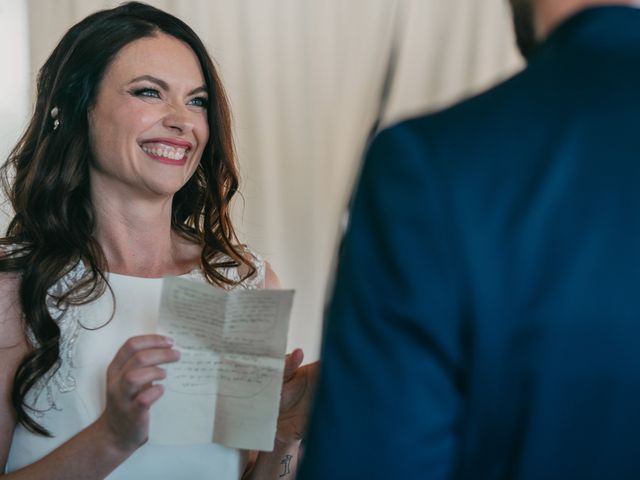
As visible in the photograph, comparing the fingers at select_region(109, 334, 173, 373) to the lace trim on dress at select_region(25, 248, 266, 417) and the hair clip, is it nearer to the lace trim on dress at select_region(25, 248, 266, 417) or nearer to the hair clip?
the lace trim on dress at select_region(25, 248, 266, 417)

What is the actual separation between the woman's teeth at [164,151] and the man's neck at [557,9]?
150 centimetres

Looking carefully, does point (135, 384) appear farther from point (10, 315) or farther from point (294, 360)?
point (10, 315)

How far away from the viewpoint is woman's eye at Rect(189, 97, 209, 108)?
234cm

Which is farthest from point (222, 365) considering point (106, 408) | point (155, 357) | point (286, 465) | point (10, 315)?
point (10, 315)

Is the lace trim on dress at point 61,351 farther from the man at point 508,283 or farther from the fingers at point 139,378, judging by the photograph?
the man at point 508,283

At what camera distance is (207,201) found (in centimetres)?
253

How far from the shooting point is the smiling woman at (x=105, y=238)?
2.04 metres

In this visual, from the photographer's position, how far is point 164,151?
2.19 metres

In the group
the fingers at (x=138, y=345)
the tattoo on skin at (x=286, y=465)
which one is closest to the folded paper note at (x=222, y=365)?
the fingers at (x=138, y=345)

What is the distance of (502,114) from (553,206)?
10cm

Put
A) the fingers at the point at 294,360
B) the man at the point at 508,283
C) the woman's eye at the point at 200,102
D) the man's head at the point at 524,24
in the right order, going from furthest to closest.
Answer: the woman's eye at the point at 200,102 → the fingers at the point at 294,360 → the man's head at the point at 524,24 → the man at the point at 508,283

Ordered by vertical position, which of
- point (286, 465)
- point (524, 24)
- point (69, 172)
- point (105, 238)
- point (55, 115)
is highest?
point (524, 24)

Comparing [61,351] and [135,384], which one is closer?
[135,384]

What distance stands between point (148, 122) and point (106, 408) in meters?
0.77
